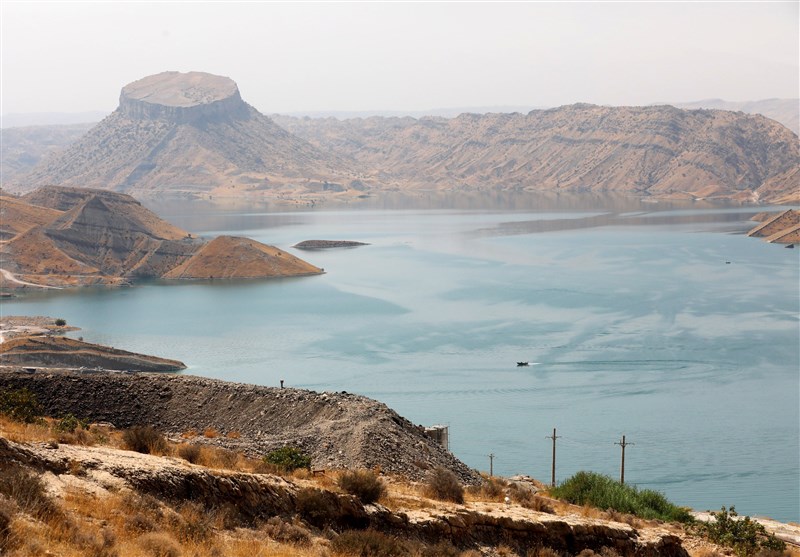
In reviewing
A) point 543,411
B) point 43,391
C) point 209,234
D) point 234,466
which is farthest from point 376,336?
point 209,234

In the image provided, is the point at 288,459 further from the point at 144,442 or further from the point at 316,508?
the point at 316,508

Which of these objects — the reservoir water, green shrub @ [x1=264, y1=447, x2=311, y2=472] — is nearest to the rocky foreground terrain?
green shrub @ [x1=264, y1=447, x2=311, y2=472]

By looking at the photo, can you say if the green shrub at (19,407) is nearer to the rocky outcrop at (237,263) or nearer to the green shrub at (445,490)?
the green shrub at (445,490)

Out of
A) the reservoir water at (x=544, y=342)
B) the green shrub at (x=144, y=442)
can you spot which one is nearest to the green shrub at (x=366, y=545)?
the green shrub at (x=144, y=442)

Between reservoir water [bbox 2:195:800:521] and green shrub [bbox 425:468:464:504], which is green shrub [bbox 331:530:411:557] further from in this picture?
reservoir water [bbox 2:195:800:521]

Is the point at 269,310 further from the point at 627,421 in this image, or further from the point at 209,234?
the point at 209,234

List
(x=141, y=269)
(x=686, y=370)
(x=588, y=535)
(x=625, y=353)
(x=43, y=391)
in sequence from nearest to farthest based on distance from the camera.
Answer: (x=588, y=535) → (x=43, y=391) → (x=686, y=370) → (x=625, y=353) → (x=141, y=269)

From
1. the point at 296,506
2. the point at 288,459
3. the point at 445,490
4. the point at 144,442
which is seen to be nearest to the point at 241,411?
the point at 288,459
